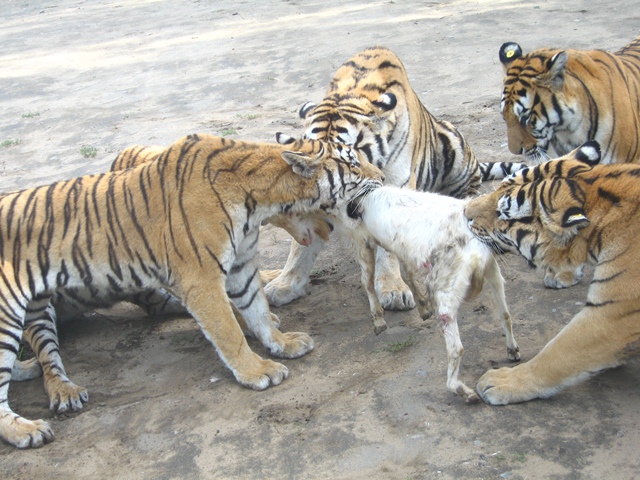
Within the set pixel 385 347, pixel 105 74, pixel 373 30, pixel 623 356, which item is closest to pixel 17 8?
pixel 105 74

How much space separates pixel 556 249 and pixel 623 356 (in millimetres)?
504

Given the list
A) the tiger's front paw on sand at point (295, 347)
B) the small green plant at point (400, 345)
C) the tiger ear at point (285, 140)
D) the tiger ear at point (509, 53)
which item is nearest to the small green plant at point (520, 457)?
the small green plant at point (400, 345)

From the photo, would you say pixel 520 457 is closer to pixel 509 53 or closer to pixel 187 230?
pixel 187 230

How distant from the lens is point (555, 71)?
436cm

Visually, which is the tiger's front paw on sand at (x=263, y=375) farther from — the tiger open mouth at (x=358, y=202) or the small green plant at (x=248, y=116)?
the small green plant at (x=248, y=116)

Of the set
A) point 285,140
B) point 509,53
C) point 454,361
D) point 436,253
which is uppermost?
point 509,53

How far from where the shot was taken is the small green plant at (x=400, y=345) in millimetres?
3756

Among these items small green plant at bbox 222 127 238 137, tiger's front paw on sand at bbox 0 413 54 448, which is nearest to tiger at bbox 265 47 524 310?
tiger's front paw on sand at bbox 0 413 54 448

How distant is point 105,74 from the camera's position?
10.0 m

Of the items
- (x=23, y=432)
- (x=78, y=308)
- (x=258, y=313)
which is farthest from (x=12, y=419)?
(x=258, y=313)

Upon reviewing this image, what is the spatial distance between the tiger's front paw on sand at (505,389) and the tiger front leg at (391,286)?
100 centimetres

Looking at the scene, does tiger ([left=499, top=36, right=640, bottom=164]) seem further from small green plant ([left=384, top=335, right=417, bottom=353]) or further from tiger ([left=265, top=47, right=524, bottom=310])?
small green plant ([left=384, top=335, right=417, bottom=353])

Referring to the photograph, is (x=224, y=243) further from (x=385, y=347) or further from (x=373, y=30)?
(x=373, y=30)

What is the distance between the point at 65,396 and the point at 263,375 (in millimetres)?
924
